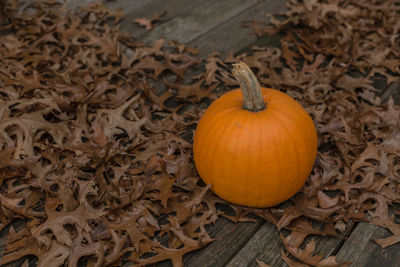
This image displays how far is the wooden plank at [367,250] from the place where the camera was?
1.70 meters

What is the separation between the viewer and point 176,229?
1.79 metres

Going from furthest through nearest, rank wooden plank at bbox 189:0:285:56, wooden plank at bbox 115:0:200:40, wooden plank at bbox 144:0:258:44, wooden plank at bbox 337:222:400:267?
wooden plank at bbox 115:0:200:40 → wooden plank at bbox 144:0:258:44 → wooden plank at bbox 189:0:285:56 → wooden plank at bbox 337:222:400:267

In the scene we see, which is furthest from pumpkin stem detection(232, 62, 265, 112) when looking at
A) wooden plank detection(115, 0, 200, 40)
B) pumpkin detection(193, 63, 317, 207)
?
wooden plank detection(115, 0, 200, 40)

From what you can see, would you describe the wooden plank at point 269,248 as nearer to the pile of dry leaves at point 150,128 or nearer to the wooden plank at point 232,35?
the pile of dry leaves at point 150,128

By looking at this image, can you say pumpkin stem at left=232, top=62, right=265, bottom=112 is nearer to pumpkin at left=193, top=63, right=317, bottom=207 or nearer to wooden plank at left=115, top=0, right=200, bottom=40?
pumpkin at left=193, top=63, right=317, bottom=207

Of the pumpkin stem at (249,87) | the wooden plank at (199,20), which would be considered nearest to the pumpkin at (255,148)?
the pumpkin stem at (249,87)

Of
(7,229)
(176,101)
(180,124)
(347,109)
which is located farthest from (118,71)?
(347,109)

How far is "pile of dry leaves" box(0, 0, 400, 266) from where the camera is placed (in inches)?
71.2

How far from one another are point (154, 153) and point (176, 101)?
1.95 ft

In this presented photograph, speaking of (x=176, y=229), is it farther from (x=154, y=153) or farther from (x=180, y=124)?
(x=180, y=124)

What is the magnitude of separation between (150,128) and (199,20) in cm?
157

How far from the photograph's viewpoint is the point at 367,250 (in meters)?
1.75

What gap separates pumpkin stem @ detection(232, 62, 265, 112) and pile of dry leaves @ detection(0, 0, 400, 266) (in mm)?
483

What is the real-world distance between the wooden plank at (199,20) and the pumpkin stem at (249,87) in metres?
1.62
